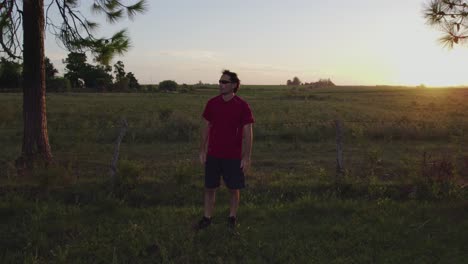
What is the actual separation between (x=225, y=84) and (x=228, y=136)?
0.61 metres

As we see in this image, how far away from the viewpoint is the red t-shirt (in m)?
4.91

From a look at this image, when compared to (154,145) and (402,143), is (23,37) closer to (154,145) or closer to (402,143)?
(154,145)

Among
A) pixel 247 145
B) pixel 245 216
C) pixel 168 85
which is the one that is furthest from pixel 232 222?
pixel 168 85

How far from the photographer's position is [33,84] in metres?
8.34

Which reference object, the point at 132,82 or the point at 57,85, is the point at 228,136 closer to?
the point at 57,85

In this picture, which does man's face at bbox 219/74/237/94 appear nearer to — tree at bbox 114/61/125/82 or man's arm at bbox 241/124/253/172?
man's arm at bbox 241/124/253/172

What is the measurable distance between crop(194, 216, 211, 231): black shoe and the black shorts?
42 cm

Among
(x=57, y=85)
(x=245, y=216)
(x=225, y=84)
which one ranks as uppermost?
(x=57, y=85)

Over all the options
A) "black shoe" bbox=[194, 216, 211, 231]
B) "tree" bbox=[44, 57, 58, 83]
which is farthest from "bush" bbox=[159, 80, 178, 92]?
"black shoe" bbox=[194, 216, 211, 231]

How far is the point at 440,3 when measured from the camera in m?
7.03

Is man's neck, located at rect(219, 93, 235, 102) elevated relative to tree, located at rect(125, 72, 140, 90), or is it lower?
lower

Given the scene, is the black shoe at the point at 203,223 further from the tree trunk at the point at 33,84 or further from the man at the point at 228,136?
the tree trunk at the point at 33,84

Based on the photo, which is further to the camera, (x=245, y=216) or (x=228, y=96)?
(x=245, y=216)

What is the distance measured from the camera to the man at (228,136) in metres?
4.91
